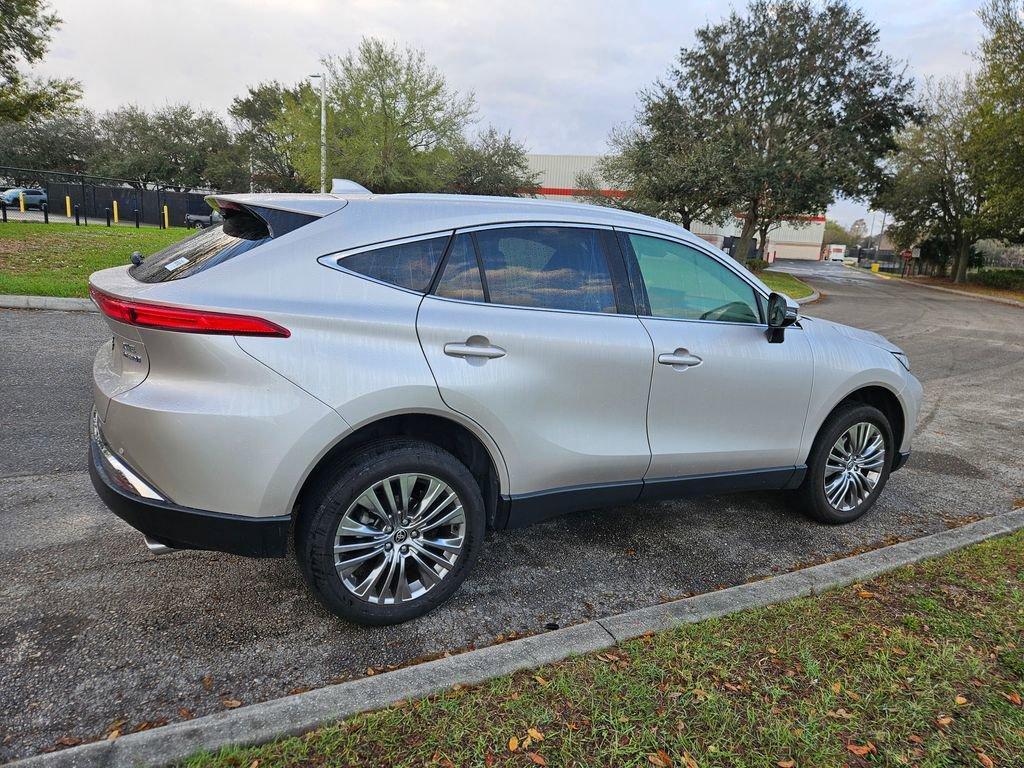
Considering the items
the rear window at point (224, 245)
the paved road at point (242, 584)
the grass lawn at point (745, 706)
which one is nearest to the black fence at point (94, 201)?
the paved road at point (242, 584)

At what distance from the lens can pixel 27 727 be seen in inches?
86.5

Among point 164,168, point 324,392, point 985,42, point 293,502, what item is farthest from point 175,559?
point 164,168

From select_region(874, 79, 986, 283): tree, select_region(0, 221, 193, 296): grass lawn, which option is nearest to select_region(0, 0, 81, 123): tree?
select_region(0, 221, 193, 296): grass lawn

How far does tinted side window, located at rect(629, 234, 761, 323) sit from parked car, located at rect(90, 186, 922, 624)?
12 millimetres

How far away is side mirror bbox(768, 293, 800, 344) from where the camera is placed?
3.61 m

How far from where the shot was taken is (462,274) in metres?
2.92

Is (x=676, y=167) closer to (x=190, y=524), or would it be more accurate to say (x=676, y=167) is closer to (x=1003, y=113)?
(x=1003, y=113)

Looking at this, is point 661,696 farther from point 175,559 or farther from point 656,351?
point 175,559

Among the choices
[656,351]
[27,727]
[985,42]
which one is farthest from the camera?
[985,42]

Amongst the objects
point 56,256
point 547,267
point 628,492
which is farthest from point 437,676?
point 56,256

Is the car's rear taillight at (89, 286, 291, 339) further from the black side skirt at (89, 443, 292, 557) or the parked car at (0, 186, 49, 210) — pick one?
the parked car at (0, 186, 49, 210)

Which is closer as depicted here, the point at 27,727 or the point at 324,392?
the point at 27,727

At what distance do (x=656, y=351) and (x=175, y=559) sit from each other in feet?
8.65

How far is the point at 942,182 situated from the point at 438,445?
44776mm
